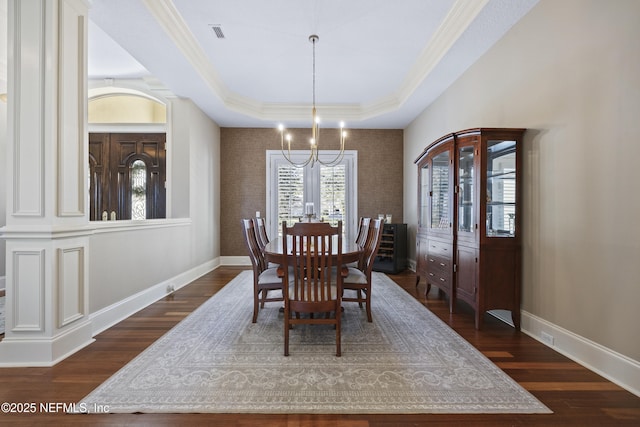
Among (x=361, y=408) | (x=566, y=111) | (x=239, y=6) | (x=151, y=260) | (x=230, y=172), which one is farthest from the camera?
(x=230, y=172)

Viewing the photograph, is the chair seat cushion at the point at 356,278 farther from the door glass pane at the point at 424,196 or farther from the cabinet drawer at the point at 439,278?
the door glass pane at the point at 424,196

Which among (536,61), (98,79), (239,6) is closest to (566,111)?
(536,61)

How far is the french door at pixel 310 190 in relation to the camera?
6.46 m

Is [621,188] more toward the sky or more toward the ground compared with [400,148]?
more toward the ground

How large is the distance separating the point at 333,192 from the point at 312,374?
4.71 metres

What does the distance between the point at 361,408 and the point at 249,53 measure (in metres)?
4.04

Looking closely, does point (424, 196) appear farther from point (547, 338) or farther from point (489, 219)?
point (547, 338)

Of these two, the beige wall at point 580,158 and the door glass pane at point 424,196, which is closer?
the beige wall at point 580,158

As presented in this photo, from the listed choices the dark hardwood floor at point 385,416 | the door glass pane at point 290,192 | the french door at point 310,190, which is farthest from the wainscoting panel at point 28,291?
the door glass pane at point 290,192

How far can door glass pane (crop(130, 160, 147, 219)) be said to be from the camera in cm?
591

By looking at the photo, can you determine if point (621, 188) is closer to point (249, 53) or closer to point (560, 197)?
point (560, 197)

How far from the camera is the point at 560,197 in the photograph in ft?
8.07

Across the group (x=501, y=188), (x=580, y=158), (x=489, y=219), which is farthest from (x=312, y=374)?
(x=580, y=158)

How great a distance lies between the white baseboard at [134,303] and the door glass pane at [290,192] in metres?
2.14
